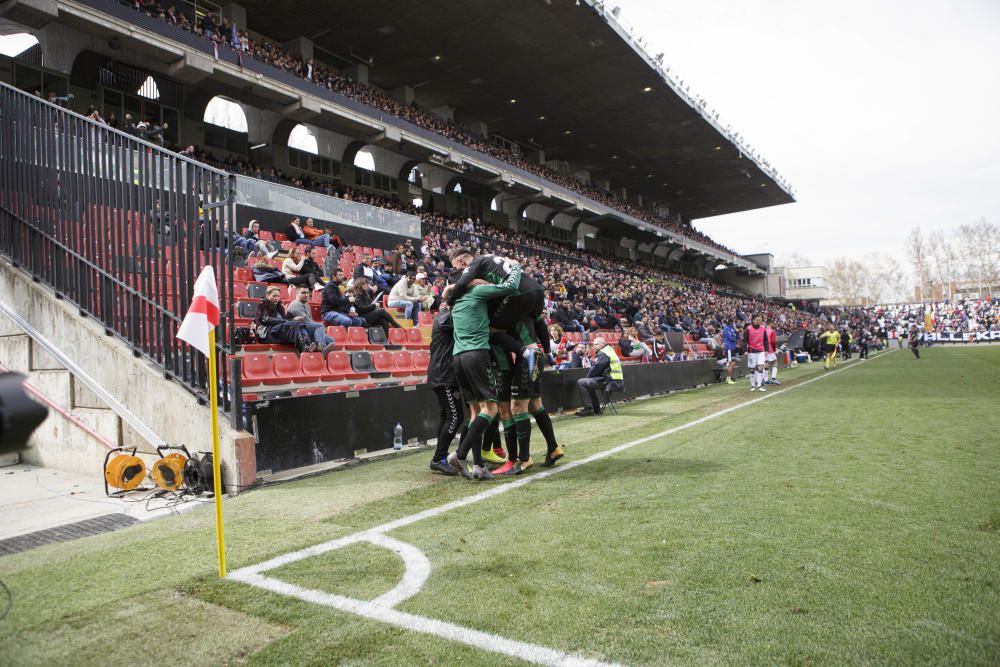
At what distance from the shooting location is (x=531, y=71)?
31.8 m

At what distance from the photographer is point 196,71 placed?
19391mm

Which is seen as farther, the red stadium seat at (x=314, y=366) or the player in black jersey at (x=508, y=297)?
the red stadium seat at (x=314, y=366)

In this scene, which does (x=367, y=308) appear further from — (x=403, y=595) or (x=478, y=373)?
(x=403, y=595)

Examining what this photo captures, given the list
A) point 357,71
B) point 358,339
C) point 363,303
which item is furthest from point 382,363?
point 357,71

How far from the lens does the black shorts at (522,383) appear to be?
638 cm

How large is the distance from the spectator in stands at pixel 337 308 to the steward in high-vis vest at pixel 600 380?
4.56 meters

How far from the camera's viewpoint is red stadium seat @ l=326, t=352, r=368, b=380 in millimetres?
9688

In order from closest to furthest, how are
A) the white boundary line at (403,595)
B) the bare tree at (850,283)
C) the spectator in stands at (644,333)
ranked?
the white boundary line at (403,595) → the spectator in stands at (644,333) → the bare tree at (850,283)

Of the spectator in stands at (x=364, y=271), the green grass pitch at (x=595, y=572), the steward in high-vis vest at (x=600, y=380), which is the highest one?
the spectator in stands at (x=364, y=271)

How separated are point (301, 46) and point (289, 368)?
2366cm

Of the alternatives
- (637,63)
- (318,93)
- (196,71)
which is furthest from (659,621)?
(637,63)

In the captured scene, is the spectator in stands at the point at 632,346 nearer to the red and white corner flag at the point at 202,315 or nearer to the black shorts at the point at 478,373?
the black shorts at the point at 478,373

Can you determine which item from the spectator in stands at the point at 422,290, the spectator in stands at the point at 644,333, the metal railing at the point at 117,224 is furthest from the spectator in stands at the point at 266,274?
the spectator in stands at the point at 644,333

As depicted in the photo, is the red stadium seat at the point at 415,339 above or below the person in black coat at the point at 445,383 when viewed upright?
above
